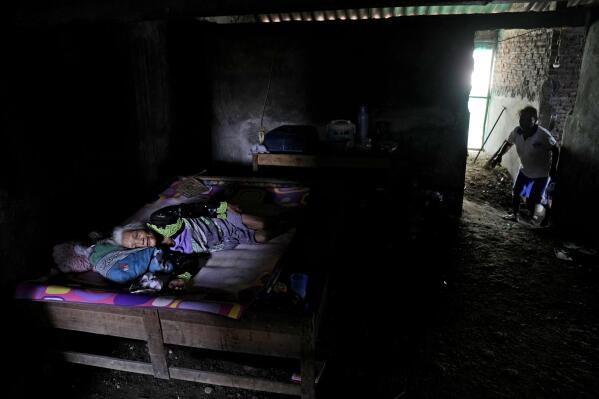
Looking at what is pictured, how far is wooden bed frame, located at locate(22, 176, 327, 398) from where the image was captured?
8.43 feet

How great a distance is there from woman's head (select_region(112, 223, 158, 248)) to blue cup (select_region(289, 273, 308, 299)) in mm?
1378

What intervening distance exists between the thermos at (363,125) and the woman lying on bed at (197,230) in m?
2.40

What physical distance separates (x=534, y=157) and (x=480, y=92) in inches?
235

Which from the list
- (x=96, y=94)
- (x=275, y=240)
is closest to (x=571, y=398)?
(x=275, y=240)

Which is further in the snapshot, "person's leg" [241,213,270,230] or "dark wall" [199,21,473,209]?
"dark wall" [199,21,473,209]

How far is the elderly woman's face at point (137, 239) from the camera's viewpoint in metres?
3.50

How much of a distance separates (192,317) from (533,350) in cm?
282

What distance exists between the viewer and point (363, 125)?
225 inches

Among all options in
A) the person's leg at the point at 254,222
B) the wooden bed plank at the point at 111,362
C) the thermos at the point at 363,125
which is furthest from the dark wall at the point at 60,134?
the thermos at the point at 363,125

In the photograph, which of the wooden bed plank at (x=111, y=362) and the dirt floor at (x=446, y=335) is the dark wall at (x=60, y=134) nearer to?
the wooden bed plank at (x=111, y=362)

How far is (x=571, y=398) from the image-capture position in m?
2.86

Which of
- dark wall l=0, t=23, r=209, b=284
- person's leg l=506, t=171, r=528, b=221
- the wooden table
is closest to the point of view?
dark wall l=0, t=23, r=209, b=284

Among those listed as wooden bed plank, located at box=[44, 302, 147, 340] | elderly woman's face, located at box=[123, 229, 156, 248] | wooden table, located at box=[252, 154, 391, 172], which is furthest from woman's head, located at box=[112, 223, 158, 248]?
wooden table, located at box=[252, 154, 391, 172]

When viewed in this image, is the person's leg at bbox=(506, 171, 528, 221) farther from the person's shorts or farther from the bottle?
the bottle
